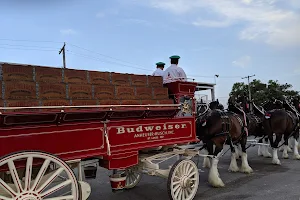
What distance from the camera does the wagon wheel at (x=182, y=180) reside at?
13.9 ft

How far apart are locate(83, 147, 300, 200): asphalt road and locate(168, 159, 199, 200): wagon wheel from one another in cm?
38

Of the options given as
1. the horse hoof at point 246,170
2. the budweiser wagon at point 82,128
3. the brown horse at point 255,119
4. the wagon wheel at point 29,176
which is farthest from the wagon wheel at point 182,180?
the brown horse at point 255,119

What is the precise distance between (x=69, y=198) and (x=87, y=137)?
0.75 meters

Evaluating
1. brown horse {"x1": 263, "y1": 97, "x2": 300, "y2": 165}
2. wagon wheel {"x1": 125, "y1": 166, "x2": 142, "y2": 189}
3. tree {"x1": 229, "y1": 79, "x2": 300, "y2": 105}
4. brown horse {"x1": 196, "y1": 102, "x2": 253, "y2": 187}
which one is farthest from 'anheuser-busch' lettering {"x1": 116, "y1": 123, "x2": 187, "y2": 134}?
tree {"x1": 229, "y1": 79, "x2": 300, "y2": 105}

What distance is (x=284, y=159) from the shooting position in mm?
8094

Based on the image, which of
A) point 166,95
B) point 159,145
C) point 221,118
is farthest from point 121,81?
point 221,118

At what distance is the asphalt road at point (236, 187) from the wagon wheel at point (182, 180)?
0.38 m

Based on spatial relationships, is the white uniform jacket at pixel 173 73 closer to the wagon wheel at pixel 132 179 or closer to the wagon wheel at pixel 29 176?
the wagon wheel at pixel 132 179

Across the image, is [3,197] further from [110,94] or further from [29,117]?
[110,94]

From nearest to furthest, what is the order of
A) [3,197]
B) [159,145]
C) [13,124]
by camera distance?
[3,197], [13,124], [159,145]

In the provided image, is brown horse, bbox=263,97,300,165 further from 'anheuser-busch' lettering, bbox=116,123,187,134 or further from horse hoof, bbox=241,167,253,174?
'anheuser-busch' lettering, bbox=116,123,187,134

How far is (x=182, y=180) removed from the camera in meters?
4.41

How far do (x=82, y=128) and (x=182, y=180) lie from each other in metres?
1.86

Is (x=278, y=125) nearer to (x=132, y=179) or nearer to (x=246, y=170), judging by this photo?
(x=246, y=170)
